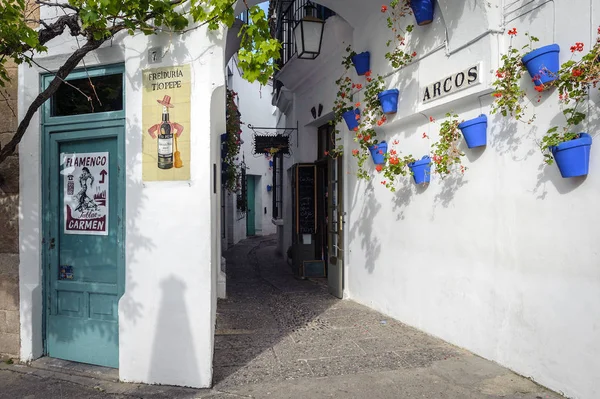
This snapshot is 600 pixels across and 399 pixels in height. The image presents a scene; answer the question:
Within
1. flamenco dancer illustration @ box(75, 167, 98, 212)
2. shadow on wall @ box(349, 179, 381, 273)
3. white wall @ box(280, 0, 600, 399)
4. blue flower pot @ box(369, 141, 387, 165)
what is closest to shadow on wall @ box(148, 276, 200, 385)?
flamenco dancer illustration @ box(75, 167, 98, 212)

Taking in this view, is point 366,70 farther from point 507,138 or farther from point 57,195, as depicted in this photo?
point 57,195

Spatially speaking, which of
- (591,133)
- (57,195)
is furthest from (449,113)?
(57,195)

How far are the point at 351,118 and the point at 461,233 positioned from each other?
254 cm

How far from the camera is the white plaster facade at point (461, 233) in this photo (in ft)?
11.0

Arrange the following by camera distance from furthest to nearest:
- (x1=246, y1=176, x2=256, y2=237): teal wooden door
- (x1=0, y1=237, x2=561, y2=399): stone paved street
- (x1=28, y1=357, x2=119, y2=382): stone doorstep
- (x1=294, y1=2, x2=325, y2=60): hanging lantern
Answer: (x1=246, y1=176, x2=256, y2=237): teal wooden door → (x1=294, y1=2, x2=325, y2=60): hanging lantern → (x1=28, y1=357, x2=119, y2=382): stone doorstep → (x1=0, y1=237, x2=561, y2=399): stone paved street

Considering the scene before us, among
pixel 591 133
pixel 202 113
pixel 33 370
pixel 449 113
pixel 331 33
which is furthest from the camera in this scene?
pixel 331 33

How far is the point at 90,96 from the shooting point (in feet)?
14.2

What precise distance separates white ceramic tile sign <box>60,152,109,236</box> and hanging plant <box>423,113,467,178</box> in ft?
10.3

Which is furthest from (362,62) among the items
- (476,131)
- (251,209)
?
(251,209)

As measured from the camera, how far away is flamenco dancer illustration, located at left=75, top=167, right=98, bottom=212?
4.32 metres

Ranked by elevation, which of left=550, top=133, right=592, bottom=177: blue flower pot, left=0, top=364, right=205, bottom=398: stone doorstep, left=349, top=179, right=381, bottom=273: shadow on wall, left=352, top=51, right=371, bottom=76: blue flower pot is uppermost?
left=352, top=51, right=371, bottom=76: blue flower pot

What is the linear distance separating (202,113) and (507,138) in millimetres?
2541

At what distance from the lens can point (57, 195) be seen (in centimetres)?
440

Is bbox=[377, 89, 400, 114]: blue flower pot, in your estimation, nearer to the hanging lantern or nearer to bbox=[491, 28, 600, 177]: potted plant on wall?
the hanging lantern
